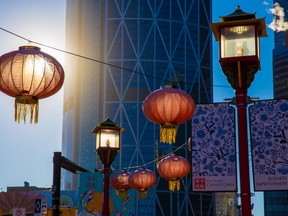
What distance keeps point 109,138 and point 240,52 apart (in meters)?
9.79

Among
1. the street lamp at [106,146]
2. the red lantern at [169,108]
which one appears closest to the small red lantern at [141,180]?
the street lamp at [106,146]

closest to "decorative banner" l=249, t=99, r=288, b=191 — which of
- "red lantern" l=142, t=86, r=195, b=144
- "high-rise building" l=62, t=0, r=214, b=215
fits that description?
"red lantern" l=142, t=86, r=195, b=144

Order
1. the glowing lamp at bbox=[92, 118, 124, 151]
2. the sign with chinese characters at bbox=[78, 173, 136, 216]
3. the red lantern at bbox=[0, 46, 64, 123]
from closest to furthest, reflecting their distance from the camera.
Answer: the red lantern at bbox=[0, 46, 64, 123] → the glowing lamp at bbox=[92, 118, 124, 151] → the sign with chinese characters at bbox=[78, 173, 136, 216]

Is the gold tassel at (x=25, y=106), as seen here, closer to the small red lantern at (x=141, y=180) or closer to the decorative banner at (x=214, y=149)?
the decorative banner at (x=214, y=149)

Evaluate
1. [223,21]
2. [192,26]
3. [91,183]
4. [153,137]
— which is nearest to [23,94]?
[223,21]

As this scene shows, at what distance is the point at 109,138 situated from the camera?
19109 mm

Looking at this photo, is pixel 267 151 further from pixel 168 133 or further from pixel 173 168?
pixel 173 168

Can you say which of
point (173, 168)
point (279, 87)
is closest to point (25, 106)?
point (173, 168)

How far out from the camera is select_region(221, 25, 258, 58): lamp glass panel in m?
9.89

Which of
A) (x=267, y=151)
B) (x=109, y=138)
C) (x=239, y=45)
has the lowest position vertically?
(x=267, y=151)

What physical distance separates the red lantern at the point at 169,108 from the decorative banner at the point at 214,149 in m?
0.55

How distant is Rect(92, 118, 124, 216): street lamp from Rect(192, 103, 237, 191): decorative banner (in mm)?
5862

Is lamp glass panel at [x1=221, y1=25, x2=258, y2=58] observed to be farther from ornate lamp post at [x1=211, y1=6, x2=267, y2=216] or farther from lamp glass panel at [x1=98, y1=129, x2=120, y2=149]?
lamp glass panel at [x1=98, y1=129, x2=120, y2=149]

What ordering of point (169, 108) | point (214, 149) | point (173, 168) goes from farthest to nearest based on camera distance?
1. point (173, 168)
2. point (169, 108)
3. point (214, 149)
